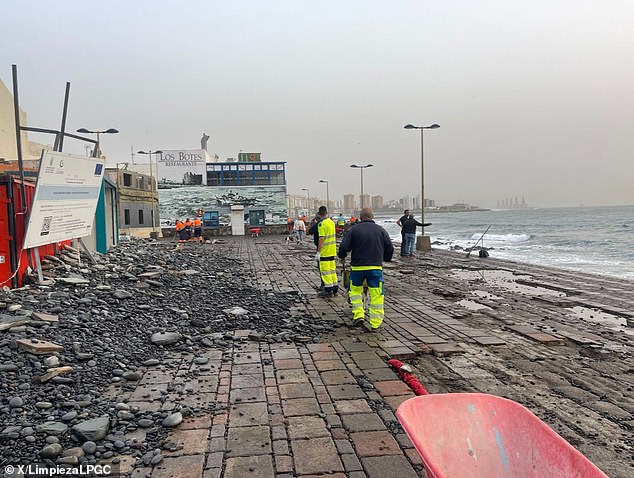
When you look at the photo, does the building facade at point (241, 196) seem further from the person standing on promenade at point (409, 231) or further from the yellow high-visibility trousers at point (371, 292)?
the yellow high-visibility trousers at point (371, 292)

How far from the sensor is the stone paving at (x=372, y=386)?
3.21 meters

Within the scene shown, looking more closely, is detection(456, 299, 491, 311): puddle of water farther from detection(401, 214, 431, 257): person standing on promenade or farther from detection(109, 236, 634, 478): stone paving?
detection(401, 214, 431, 257): person standing on promenade

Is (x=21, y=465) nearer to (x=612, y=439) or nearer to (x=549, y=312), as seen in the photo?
(x=612, y=439)

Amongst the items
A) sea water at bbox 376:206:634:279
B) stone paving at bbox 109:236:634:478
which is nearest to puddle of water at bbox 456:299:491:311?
stone paving at bbox 109:236:634:478

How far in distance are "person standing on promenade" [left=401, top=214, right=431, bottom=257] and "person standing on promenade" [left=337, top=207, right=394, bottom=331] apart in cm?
1087

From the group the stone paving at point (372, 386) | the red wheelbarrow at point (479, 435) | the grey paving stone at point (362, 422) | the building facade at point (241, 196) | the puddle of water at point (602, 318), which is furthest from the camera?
the building facade at point (241, 196)

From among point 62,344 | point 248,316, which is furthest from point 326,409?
point 248,316

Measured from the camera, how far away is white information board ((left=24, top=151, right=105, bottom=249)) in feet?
26.5

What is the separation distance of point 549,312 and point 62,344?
8018 mm

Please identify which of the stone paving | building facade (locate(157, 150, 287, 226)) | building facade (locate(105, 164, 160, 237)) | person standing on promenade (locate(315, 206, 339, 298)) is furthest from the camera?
building facade (locate(157, 150, 287, 226))

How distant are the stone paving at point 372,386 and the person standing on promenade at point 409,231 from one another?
30.5ft

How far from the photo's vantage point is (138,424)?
3.62 m

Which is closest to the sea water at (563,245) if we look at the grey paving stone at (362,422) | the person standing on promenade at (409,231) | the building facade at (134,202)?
the person standing on promenade at (409,231)

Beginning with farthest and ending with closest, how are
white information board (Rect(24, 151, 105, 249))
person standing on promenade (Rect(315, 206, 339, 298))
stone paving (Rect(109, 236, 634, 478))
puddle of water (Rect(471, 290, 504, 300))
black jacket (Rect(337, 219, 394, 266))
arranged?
puddle of water (Rect(471, 290, 504, 300))
person standing on promenade (Rect(315, 206, 339, 298))
white information board (Rect(24, 151, 105, 249))
black jacket (Rect(337, 219, 394, 266))
stone paving (Rect(109, 236, 634, 478))
